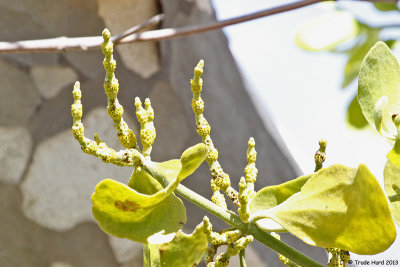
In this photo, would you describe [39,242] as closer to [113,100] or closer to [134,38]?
[134,38]

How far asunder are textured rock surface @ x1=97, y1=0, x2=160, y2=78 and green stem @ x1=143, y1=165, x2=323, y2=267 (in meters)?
0.91

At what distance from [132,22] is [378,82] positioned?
90 centimetres

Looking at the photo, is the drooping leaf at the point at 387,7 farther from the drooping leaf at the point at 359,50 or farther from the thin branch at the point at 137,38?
the thin branch at the point at 137,38

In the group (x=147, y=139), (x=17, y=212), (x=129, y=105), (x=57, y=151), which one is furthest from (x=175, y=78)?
(x=147, y=139)

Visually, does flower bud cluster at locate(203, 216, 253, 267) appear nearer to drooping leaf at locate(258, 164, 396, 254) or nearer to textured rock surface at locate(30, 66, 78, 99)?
drooping leaf at locate(258, 164, 396, 254)

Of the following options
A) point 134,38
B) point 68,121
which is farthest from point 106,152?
point 68,121

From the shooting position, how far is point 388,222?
0.64ft

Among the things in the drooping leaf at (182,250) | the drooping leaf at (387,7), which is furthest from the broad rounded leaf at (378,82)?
the drooping leaf at (387,7)

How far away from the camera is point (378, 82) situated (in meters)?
0.26

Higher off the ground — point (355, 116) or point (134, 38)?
point (134, 38)

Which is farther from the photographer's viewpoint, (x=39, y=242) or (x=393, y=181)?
(x=39, y=242)

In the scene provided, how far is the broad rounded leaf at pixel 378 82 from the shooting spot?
0.86 feet

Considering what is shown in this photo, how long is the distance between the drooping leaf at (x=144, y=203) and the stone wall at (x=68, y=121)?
0.84m

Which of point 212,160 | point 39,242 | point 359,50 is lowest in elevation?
point 39,242
